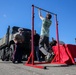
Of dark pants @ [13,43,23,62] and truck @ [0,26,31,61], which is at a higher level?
truck @ [0,26,31,61]

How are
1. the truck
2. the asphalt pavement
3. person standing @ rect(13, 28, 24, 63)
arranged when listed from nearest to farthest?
the asphalt pavement → person standing @ rect(13, 28, 24, 63) → the truck

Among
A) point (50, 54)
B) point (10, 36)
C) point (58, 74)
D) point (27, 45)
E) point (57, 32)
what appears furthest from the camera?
point (10, 36)

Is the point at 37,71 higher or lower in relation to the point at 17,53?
lower

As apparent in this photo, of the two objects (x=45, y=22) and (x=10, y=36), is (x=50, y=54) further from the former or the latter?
(x=10, y=36)

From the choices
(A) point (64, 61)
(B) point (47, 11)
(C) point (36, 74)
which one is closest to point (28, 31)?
(B) point (47, 11)

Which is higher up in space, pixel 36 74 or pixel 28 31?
pixel 28 31

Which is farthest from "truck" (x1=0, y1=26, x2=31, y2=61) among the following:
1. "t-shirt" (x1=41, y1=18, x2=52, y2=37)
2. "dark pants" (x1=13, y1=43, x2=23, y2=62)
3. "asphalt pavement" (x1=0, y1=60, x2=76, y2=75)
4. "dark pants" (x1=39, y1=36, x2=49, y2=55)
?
"asphalt pavement" (x1=0, y1=60, x2=76, y2=75)

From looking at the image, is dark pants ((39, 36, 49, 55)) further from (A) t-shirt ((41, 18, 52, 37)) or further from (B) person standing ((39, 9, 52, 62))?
(A) t-shirt ((41, 18, 52, 37))

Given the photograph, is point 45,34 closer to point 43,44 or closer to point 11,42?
point 43,44

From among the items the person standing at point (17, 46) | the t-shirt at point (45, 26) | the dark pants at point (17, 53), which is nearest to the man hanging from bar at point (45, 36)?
the t-shirt at point (45, 26)

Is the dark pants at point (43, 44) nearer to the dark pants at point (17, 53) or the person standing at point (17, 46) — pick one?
the person standing at point (17, 46)

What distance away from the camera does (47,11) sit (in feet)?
28.0

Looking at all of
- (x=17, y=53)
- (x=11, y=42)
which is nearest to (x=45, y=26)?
(x=17, y=53)

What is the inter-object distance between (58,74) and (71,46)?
3.15 m
